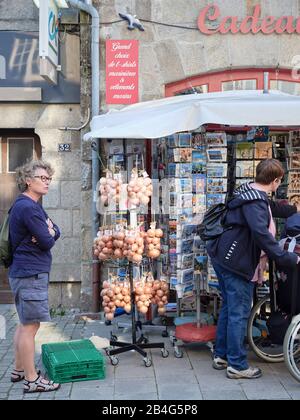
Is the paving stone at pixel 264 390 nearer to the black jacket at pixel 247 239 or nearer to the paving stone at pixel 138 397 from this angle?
the paving stone at pixel 138 397

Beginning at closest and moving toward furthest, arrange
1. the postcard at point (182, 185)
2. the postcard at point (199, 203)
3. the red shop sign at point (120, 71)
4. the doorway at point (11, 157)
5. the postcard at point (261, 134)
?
the postcard at point (182, 185) < the postcard at point (199, 203) < the postcard at point (261, 134) < the red shop sign at point (120, 71) < the doorway at point (11, 157)

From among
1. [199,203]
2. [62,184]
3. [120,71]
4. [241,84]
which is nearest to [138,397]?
[199,203]

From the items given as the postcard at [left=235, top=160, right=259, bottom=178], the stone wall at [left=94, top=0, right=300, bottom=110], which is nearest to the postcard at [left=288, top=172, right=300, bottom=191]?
the postcard at [left=235, top=160, right=259, bottom=178]

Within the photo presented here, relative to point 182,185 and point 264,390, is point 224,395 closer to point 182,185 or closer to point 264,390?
point 264,390

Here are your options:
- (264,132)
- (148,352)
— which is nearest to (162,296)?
(148,352)

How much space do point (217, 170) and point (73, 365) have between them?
247 centimetres

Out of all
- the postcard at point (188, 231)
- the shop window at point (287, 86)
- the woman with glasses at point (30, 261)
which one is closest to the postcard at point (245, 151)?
the postcard at point (188, 231)

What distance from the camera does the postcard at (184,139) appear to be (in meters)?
5.66

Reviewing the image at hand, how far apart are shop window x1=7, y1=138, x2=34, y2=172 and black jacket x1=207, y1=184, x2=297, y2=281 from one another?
3745 mm

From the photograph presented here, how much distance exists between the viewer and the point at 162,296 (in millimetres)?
5441

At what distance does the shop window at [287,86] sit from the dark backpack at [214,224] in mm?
Result: 3079

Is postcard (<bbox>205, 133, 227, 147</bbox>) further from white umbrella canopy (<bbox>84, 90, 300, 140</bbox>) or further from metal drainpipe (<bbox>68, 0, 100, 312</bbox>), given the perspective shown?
metal drainpipe (<bbox>68, 0, 100, 312</bbox>)

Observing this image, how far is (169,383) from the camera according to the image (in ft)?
15.1
